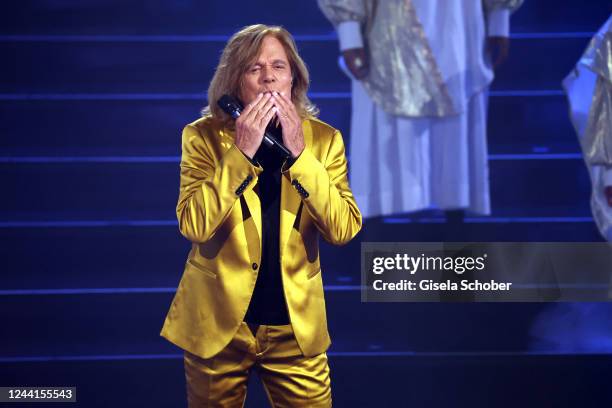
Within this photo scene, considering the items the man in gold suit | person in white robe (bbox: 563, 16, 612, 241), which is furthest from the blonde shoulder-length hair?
person in white robe (bbox: 563, 16, 612, 241)

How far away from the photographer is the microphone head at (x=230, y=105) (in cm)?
188

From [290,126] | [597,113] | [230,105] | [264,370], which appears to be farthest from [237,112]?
[597,113]

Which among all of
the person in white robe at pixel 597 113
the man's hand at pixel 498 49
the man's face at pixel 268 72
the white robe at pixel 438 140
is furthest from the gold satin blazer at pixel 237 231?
the person in white robe at pixel 597 113

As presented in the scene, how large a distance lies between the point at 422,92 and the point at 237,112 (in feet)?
4.64

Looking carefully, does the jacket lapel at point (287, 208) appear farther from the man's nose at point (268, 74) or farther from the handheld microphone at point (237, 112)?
the man's nose at point (268, 74)

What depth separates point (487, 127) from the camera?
3172 millimetres

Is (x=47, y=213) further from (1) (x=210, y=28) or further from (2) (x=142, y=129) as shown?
(1) (x=210, y=28)

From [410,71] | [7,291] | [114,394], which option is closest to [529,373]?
[410,71]

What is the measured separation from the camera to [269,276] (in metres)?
1.88

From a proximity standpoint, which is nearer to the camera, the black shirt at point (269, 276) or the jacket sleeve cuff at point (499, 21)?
the black shirt at point (269, 276)

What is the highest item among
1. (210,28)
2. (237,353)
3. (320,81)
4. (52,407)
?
(210,28)

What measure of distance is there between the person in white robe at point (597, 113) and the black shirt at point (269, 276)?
1.69m

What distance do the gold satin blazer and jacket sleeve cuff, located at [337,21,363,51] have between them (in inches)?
49.0

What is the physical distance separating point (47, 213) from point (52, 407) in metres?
0.73
